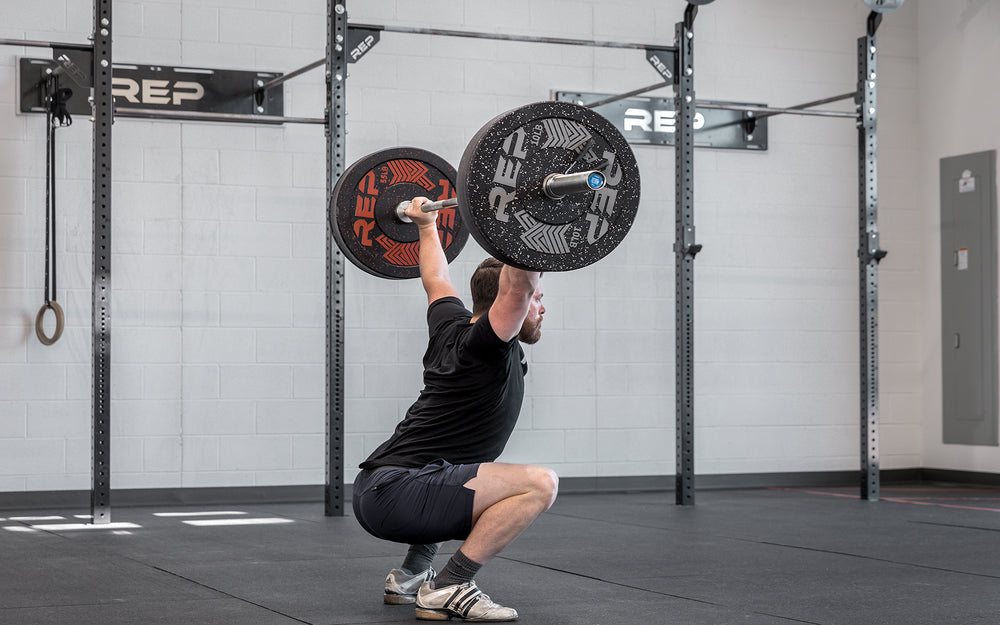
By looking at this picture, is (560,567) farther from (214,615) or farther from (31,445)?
(31,445)

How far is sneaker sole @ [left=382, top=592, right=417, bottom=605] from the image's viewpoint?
306cm

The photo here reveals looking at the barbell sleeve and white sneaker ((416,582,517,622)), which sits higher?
the barbell sleeve

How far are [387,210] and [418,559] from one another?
43.9 inches

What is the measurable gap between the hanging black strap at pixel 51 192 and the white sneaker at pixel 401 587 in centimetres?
326

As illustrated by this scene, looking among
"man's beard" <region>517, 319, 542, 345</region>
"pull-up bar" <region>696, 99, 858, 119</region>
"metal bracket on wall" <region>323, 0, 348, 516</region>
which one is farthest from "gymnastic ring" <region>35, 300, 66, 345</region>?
"man's beard" <region>517, 319, 542, 345</region>

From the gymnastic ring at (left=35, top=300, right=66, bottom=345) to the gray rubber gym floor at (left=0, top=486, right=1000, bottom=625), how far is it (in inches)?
31.9

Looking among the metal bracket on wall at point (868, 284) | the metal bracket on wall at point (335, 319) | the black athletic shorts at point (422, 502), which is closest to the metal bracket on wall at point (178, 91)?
the metal bracket on wall at point (335, 319)

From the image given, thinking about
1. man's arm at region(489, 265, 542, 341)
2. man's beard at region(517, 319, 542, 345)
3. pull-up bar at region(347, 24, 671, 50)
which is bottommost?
man's beard at region(517, 319, 542, 345)

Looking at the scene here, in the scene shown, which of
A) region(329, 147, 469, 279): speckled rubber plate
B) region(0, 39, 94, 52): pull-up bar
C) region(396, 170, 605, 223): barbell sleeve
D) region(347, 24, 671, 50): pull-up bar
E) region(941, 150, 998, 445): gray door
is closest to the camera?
region(396, 170, 605, 223): barbell sleeve

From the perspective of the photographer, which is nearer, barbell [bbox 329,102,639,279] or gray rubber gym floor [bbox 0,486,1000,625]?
barbell [bbox 329,102,639,279]

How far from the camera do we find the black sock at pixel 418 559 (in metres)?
3.10

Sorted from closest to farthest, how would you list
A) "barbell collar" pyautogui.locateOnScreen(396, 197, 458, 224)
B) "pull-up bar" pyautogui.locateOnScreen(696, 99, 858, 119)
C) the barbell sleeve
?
1. the barbell sleeve
2. "barbell collar" pyautogui.locateOnScreen(396, 197, 458, 224)
3. "pull-up bar" pyautogui.locateOnScreen(696, 99, 858, 119)

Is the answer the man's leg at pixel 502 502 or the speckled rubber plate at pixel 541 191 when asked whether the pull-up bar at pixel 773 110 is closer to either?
the speckled rubber plate at pixel 541 191

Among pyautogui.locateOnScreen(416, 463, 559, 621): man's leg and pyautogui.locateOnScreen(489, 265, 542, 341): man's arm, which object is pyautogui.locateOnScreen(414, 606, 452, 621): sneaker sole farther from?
pyautogui.locateOnScreen(489, 265, 542, 341): man's arm
